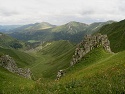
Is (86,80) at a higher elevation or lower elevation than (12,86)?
higher

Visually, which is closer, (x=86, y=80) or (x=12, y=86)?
(x=86, y=80)

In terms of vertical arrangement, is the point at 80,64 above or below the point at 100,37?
below

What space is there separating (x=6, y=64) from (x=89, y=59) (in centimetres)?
2995

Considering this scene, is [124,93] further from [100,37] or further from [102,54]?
[100,37]

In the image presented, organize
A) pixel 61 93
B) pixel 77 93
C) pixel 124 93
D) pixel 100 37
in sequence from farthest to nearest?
pixel 100 37, pixel 61 93, pixel 77 93, pixel 124 93

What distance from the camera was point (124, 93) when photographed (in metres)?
11.9

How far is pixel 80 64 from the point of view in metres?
55.5

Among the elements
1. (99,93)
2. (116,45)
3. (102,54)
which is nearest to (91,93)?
(99,93)

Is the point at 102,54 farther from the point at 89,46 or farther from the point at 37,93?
the point at 37,93

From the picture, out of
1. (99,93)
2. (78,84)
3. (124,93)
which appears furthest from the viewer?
(78,84)

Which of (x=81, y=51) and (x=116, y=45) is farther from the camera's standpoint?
(x=116, y=45)

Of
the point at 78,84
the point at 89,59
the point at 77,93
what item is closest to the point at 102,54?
the point at 89,59

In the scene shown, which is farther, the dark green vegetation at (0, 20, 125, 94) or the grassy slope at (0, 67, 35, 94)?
the grassy slope at (0, 67, 35, 94)

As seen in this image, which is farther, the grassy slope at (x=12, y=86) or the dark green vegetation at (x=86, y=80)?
the grassy slope at (x=12, y=86)
